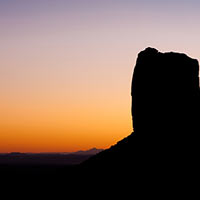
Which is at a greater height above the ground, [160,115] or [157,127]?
[160,115]

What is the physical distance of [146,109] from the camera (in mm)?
43312

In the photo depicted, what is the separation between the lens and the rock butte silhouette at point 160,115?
1588 inches

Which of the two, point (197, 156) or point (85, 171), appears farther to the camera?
point (85, 171)

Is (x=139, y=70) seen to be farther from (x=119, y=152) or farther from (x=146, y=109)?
(x=119, y=152)

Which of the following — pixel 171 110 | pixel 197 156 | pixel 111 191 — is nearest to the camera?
pixel 111 191

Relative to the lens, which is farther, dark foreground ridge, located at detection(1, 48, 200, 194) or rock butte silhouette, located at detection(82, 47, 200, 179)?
rock butte silhouette, located at detection(82, 47, 200, 179)

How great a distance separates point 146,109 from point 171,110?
8.72ft

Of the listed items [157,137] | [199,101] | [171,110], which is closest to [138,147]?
[157,137]

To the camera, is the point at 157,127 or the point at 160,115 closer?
the point at 157,127

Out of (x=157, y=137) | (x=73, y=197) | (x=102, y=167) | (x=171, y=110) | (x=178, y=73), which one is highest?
(x=178, y=73)

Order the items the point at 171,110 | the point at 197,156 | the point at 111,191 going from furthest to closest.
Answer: the point at 171,110 < the point at 197,156 < the point at 111,191

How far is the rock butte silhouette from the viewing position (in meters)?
40.3

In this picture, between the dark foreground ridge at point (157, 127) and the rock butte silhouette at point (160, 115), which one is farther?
the rock butte silhouette at point (160, 115)

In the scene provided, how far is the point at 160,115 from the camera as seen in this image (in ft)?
139
